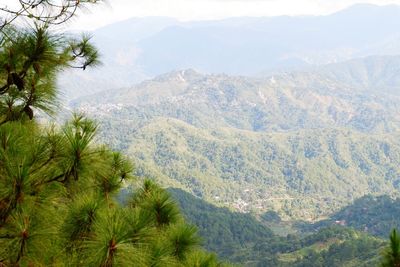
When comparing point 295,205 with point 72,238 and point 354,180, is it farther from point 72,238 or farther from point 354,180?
point 72,238

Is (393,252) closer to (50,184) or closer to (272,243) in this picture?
(50,184)

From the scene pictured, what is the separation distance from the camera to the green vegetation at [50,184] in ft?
7.34

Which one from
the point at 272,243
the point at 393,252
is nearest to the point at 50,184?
the point at 393,252

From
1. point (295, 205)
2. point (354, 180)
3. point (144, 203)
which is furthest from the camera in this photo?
point (354, 180)

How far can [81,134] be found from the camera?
2623 millimetres

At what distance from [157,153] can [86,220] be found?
161 m

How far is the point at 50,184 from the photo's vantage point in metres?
2.63

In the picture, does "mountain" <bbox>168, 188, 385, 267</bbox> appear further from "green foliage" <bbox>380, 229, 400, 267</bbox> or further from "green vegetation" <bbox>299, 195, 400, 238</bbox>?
"green foliage" <bbox>380, 229, 400, 267</bbox>

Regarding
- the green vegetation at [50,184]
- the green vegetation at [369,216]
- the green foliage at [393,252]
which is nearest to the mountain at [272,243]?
the green vegetation at [369,216]

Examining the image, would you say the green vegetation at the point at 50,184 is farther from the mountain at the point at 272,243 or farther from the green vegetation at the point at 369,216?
the green vegetation at the point at 369,216

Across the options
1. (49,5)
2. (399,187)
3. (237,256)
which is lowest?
(399,187)

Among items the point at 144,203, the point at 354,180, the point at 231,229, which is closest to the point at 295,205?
the point at 231,229

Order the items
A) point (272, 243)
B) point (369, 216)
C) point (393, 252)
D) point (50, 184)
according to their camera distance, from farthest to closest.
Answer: point (369, 216), point (272, 243), point (50, 184), point (393, 252)

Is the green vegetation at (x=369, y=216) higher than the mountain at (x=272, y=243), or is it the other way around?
the mountain at (x=272, y=243)
